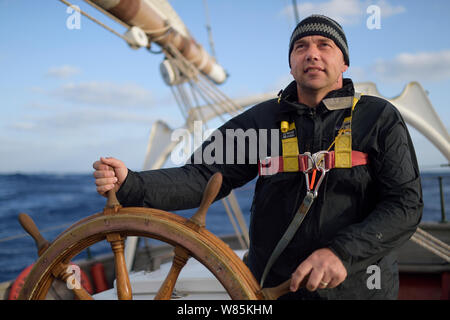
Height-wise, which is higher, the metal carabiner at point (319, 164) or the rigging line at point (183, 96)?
the rigging line at point (183, 96)

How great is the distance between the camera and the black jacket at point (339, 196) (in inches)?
42.7

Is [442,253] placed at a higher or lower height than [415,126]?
lower

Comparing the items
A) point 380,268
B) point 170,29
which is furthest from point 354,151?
point 170,29

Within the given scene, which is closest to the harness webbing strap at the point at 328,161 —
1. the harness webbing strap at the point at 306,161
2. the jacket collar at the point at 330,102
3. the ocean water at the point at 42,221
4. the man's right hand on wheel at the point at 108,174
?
the harness webbing strap at the point at 306,161

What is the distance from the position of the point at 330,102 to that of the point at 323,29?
0.23 metres

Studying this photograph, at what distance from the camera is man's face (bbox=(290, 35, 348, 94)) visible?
1.26 m

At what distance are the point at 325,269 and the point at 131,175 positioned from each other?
24.1 inches

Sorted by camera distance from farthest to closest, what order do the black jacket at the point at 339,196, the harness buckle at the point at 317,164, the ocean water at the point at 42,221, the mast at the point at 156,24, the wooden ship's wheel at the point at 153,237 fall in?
the ocean water at the point at 42,221 → the mast at the point at 156,24 → the harness buckle at the point at 317,164 → the black jacket at the point at 339,196 → the wooden ship's wheel at the point at 153,237

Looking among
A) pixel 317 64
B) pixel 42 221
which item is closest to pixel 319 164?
pixel 317 64

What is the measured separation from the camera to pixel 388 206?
3.61 feet

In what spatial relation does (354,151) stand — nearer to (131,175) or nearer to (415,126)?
(131,175)

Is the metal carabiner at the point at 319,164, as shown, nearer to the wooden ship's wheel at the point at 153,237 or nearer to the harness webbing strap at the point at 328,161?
the harness webbing strap at the point at 328,161

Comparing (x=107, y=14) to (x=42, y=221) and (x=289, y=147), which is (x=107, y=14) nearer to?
(x=289, y=147)

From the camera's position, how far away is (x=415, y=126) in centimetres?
456
